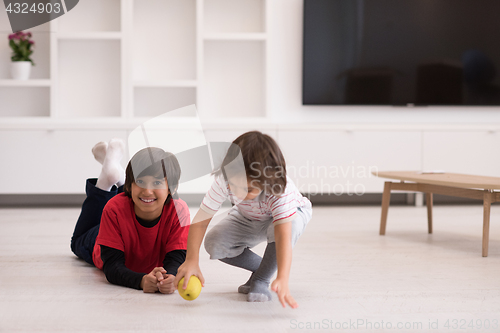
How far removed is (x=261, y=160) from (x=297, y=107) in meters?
2.31

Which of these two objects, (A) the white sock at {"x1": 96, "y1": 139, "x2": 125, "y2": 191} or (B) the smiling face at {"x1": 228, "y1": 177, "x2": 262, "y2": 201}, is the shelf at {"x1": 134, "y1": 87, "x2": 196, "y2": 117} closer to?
(A) the white sock at {"x1": 96, "y1": 139, "x2": 125, "y2": 191}

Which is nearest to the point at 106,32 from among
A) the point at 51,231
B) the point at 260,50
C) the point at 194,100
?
the point at 194,100

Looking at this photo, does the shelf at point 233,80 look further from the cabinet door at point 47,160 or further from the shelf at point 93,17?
the cabinet door at point 47,160

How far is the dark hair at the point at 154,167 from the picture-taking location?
4.04ft

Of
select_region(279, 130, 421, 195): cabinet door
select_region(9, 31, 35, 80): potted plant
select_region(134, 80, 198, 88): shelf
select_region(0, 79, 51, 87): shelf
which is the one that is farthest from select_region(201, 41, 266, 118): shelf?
select_region(9, 31, 35, 80): potted plant

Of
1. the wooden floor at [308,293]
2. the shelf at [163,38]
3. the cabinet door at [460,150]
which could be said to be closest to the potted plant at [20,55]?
the shelf at [163,38]

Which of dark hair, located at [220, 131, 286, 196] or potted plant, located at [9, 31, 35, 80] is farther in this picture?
potted plant, located at [9, 31, 35, 80]

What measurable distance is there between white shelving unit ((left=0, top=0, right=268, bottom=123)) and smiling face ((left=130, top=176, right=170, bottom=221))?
1.87 meters

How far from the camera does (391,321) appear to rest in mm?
995

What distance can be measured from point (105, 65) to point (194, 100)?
65 centimetres

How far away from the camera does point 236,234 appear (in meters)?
1.21

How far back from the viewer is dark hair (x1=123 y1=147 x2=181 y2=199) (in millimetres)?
1231

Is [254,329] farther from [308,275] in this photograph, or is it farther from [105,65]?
[105,65]

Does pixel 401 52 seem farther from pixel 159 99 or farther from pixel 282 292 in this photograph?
pixel 282 292
